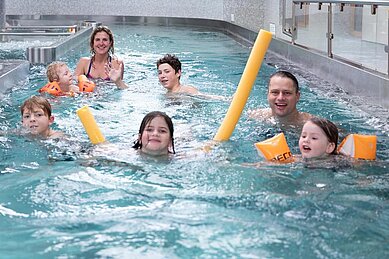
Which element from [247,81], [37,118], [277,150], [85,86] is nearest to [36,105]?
[37,118]

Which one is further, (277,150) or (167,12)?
(167,12)

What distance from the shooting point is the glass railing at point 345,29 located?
276 inches

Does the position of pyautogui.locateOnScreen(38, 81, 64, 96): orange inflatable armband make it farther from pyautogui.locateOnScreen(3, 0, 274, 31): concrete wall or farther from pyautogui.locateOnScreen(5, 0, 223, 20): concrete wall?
pyautogui.locateOnScreen(5, 0, 223, 20): concrete wall

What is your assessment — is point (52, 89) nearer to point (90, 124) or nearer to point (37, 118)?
point (37, 118)

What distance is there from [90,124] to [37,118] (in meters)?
0.52

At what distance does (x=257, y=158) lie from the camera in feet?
15.3

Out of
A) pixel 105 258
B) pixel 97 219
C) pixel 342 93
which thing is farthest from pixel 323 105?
pixel 105 258

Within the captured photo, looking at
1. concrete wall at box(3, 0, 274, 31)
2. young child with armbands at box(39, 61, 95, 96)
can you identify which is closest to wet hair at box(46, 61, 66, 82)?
young child with armbands at box(39, 61, 95, 96)

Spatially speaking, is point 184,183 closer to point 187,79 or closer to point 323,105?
point 323,105

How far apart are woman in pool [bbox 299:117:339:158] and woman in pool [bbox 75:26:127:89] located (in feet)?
12.1

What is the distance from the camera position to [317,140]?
14.4ft

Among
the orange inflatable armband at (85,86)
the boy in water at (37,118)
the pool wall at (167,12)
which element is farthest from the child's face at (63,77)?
the pool wall at (167,12)

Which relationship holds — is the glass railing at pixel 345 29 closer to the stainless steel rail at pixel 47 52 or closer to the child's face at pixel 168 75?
the child's face at pixel 168 75

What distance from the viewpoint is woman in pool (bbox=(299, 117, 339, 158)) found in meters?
4.37
